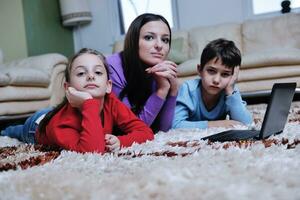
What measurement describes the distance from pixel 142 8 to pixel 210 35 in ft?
3.57

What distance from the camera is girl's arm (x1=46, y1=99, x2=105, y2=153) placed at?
881 mm

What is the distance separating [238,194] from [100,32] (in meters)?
4.16

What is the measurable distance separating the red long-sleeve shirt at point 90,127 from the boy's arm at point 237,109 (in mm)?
464

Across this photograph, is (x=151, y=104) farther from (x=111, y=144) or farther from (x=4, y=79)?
(x=4, y=79)

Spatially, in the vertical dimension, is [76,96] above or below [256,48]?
above

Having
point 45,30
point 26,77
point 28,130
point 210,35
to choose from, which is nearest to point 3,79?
point 26,77

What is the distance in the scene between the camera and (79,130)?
100 centimetres

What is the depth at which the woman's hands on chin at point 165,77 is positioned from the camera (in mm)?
1188

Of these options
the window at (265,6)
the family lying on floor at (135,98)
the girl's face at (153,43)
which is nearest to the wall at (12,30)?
the family lying on floor at (135,98)

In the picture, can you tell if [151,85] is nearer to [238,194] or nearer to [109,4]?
[238,194]

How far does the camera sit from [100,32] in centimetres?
442

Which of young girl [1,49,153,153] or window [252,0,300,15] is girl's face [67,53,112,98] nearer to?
young girl [1,49,153,153]

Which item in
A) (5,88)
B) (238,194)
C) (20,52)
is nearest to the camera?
(238,194)

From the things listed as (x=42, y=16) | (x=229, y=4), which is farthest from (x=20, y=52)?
(x=229, y=4)
